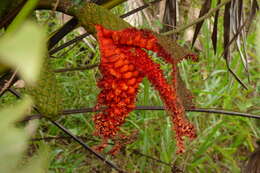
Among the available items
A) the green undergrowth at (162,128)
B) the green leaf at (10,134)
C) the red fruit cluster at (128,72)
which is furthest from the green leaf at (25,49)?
the green undergrowth at (162,128)

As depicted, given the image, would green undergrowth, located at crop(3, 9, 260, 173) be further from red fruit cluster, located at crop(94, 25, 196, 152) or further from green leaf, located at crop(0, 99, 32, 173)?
green leaf, located at crop(0, 99, 32, 173)

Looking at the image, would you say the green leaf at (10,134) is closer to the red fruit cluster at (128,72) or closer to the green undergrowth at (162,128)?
the red fruit cluster at (128,72)

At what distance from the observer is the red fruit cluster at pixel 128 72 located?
0.43 meters

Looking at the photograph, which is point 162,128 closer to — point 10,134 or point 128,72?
point 128,72

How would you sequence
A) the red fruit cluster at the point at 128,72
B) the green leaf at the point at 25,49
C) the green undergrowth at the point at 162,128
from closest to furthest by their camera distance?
the green leaf at the point at 25,49 < the red fruit cluster at the point at 128,72 < the green undergrowth at the point at 162,128

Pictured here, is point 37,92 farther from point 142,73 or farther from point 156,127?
point 156,127

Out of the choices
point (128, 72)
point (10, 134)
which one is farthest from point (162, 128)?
point (10, 134)

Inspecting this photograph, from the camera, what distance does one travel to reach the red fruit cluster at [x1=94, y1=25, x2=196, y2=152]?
0.43 meters

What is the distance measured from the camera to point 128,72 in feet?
1.43

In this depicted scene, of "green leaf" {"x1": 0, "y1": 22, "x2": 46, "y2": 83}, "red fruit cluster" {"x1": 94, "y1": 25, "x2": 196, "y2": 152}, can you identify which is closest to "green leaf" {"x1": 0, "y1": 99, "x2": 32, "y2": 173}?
"green leaf" {"x1": 0, "y1": 22, "x2": 46, "y2": 83}

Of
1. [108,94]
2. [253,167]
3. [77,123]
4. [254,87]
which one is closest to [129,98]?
[108,94]

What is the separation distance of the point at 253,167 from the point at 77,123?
87 centimetres

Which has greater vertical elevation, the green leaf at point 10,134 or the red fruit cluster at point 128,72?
the red fruit cluster at point 128,72

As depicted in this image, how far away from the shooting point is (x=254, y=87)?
169 centimetres
